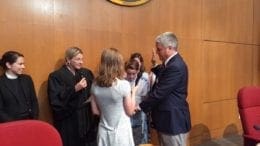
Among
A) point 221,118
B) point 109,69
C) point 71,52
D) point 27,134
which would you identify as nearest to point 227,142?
point 221,118

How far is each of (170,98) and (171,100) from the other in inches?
0.8

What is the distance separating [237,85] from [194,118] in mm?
1228

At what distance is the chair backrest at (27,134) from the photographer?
1.41m

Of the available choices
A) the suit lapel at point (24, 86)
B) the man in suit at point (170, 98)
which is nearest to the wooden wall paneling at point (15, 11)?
the suit lapel at point (24, 86)

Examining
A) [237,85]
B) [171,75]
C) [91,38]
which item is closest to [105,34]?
[91,38]

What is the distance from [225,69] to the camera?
525 cm

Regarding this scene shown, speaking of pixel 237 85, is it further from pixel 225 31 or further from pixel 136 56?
pixel 136 56

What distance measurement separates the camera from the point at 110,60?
2434 millimetres

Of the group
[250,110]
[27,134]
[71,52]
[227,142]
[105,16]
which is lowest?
[227,142]

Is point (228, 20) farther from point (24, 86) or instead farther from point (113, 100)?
point (24, 86)

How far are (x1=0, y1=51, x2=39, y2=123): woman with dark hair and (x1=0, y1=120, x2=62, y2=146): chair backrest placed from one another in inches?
51.6

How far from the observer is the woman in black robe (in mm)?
3059

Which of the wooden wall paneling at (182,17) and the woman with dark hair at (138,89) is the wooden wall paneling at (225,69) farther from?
the woman with dark hair at (138,89)

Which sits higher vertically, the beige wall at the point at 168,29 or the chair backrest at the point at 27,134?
the beige wall at the point at 168,29
